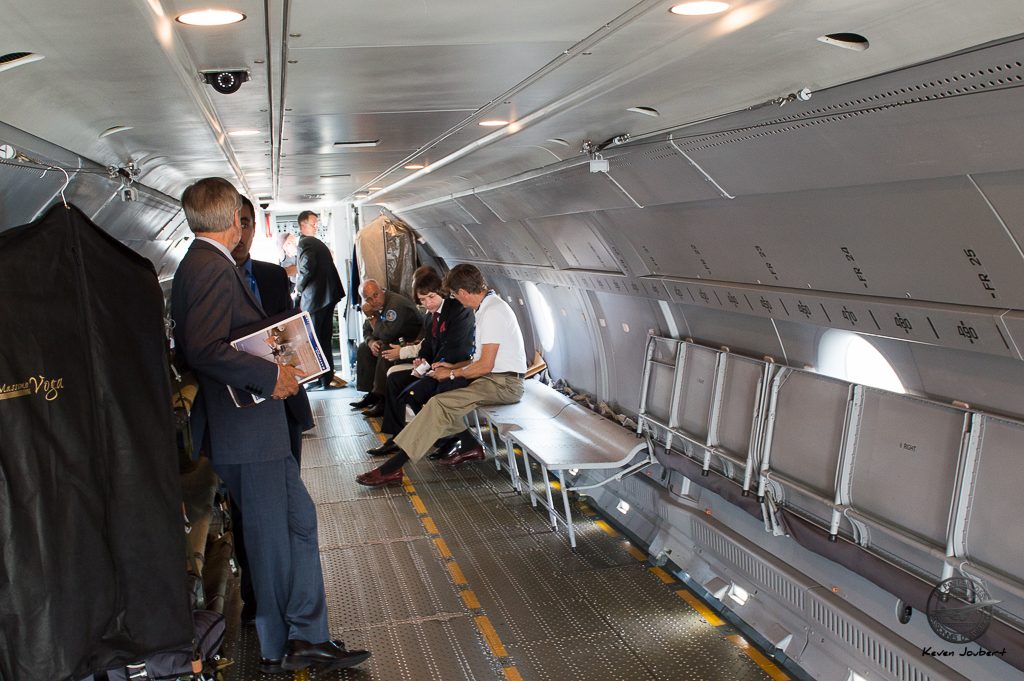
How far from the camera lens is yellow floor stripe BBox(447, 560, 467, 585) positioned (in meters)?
7.06

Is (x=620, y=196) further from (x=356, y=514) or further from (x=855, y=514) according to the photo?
(x=356, y=514)

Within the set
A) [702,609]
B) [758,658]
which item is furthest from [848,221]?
[702,609]

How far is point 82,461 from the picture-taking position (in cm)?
365

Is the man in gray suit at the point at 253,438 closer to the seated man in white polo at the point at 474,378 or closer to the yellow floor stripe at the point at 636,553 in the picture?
the yellow floor stripe at the point at 636,553

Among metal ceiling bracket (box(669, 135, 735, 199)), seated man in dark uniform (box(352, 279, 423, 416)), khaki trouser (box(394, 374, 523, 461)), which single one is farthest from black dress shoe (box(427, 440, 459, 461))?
metal ceiling bracket (box(669, 135, 735, 199))

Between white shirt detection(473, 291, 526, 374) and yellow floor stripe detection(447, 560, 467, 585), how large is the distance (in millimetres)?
2559

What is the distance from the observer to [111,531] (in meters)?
3.79

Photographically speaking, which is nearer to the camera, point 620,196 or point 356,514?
point 620,196

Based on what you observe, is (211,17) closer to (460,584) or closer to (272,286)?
(272,286)

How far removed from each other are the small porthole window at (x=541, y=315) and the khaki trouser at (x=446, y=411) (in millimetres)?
2223

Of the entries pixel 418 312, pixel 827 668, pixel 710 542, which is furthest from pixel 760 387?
pixel 418 312

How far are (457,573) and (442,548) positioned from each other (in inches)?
22.4

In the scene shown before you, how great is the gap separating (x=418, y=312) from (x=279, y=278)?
→ 6193 mm

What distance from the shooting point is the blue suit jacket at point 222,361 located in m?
4.58
